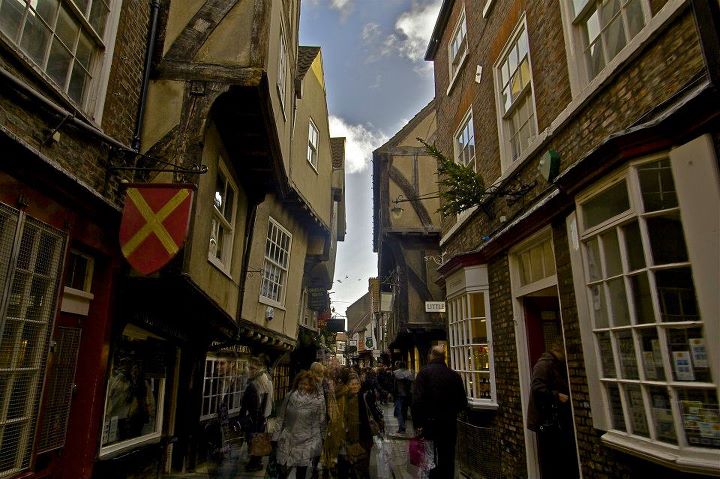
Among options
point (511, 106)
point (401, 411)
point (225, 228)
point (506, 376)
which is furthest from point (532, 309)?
point (401, 411)

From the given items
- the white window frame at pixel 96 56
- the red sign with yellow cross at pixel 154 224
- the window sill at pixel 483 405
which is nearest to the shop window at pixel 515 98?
the window sill at pixel 483 405

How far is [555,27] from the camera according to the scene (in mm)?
5422

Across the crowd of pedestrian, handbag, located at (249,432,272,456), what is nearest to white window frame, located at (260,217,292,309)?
handbag, located at (249,432,272,456)

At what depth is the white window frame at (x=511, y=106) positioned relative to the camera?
245 inches

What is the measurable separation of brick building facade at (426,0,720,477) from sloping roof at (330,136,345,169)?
12700 mm

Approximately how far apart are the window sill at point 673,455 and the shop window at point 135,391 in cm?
525

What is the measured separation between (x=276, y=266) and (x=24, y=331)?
322 inches

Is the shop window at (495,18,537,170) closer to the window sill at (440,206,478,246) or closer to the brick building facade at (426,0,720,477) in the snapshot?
the brick building facade at (426,0,720,477)

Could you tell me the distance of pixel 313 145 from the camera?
14055 mm

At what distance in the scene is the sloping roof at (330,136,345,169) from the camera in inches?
793

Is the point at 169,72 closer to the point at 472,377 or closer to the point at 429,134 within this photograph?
the point at 472,377

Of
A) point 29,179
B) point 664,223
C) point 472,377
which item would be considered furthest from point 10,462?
point 472,377

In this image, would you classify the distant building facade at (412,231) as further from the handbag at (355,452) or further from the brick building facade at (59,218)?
the brick building facade at (59,218)

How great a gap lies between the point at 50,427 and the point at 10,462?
2.03 feet
